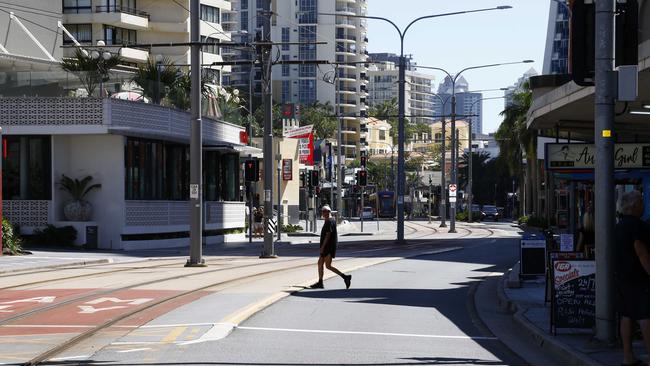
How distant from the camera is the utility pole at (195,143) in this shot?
29609 mm

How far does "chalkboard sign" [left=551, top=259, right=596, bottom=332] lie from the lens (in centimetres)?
1377

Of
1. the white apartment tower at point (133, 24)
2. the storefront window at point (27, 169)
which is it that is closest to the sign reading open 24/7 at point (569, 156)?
the storefront window at point (27, 169)

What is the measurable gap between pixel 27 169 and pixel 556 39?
297 feet

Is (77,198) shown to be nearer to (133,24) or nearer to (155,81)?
(155,81)

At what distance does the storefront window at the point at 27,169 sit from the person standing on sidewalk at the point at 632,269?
3115 centimetres

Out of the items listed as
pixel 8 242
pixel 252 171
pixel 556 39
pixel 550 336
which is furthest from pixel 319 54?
pixel 550 336

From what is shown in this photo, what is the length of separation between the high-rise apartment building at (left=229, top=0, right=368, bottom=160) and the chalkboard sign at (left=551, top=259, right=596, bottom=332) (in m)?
128

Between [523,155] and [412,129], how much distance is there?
88.4 metres

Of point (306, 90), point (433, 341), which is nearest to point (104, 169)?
point (433, 341)

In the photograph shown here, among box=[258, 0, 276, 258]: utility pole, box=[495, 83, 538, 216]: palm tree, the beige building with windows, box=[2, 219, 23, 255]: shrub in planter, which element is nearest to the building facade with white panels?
box=[2, 219, 23, 255]: shrub in planter

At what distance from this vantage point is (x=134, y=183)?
134ft

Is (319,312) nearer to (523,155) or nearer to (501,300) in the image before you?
(501,300)

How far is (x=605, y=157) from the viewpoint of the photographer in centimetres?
1261

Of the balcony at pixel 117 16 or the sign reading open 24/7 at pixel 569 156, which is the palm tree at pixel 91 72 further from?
the balcony at pixel 117 16
